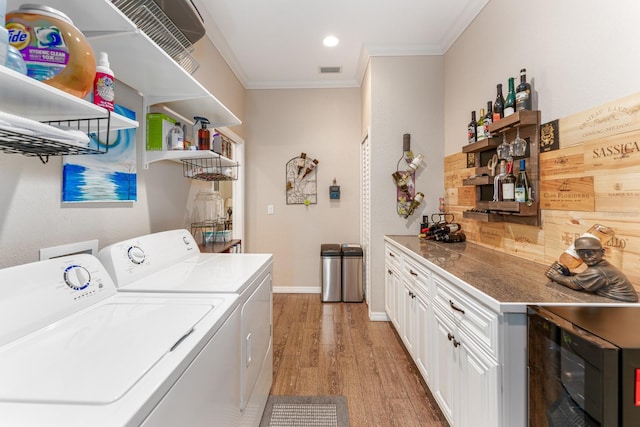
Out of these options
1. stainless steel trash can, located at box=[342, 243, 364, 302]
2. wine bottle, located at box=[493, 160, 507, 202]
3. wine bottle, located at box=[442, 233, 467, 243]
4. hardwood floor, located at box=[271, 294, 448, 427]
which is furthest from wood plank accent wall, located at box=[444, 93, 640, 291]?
stainless steel trash can, located at box=[342, 243, 364, 302]

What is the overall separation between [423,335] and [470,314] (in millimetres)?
685

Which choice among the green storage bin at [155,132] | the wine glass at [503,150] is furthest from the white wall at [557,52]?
the green storage bin at [155,132]

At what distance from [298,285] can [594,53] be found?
3.42m

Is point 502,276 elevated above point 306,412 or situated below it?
above

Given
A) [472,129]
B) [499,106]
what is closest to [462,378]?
[499,106]

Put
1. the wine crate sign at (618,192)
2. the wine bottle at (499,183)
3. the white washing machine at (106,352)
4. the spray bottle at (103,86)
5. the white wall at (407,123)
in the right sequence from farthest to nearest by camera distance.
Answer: the white wall at (407,123), the wine bottle at (499,183), the wine crate sign at (618,192), the spray bottle at (103,86), the white washing machine at (106,352)

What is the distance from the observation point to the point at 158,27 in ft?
4.92

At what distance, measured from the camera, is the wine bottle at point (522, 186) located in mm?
1751

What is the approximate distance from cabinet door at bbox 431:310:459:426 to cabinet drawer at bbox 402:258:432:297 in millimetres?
179

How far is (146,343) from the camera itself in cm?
77

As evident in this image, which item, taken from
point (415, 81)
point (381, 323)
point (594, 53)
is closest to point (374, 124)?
point (415, 81)

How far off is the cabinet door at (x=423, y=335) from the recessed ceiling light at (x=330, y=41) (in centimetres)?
245

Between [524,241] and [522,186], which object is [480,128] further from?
[524,241]

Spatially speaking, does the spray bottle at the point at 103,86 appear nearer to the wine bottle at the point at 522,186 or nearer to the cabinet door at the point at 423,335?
the cabinet door at the point at 423,335
